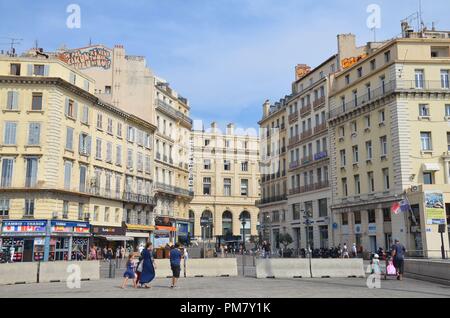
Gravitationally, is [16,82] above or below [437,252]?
above

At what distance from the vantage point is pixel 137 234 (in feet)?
165

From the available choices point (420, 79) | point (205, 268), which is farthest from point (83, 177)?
Answer: point (420, 79)

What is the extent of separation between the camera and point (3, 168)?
1496 inches

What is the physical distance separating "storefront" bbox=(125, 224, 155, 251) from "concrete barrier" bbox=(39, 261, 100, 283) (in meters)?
25.8

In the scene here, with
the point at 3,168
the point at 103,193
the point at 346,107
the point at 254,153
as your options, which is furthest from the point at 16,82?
the point at 254,153

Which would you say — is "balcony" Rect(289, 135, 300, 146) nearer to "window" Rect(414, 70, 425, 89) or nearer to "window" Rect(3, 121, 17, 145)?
"window" Rect(414, 70, 425, 89)

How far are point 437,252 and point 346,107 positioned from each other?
17.3 metres

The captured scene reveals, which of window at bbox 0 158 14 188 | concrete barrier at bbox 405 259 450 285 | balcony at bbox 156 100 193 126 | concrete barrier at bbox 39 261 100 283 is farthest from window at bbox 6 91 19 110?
concrete barrier at bbox 405 259 450 285

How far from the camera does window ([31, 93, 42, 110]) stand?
3938 cm

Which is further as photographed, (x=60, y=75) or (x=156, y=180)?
(x=156, y=180)

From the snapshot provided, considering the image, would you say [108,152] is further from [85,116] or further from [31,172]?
[31,172]

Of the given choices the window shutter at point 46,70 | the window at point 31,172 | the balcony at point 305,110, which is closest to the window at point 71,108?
the window shutter at point 46,70
